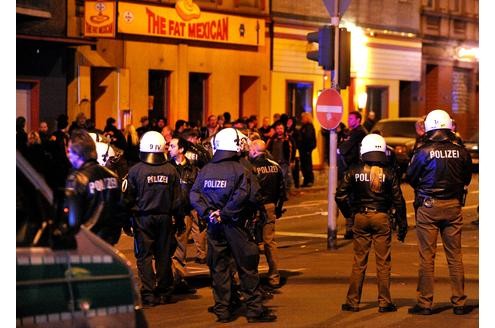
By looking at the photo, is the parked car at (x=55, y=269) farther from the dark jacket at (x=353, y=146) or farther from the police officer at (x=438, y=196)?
the dark jacket at (x=353, y=146)

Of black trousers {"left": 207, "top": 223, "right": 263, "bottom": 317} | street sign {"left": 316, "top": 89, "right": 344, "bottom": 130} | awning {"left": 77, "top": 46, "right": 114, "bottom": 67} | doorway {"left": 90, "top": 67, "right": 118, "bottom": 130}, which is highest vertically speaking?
awning {"left": 77, "top": 46, "right": 114, "bottom": 67}

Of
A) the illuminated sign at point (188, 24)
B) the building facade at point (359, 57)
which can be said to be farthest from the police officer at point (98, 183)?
the building facade at point (359, 57)

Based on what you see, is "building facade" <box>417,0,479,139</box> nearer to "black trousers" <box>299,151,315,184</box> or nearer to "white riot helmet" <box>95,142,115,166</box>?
"black trousers" <box>299,151,315,184</box>

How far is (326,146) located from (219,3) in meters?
6.71

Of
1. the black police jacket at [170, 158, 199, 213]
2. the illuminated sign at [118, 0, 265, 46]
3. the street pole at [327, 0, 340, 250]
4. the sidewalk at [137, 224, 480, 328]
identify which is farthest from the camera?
the illuminated sign at [118, 0, 265, 46]

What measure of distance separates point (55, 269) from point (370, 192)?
616 centimetres

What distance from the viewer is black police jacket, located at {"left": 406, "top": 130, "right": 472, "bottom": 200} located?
10.8 m

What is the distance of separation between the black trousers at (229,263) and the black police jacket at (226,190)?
0.16 m

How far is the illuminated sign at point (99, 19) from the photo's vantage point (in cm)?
2555

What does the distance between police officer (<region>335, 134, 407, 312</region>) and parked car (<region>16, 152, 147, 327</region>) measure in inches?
229

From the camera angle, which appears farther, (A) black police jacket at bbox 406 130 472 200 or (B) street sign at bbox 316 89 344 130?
(B) street sign at bbox 316 89 344 130

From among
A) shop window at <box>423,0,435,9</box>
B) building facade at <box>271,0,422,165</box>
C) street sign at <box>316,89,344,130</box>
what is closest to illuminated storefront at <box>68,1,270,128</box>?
building facade at <box>271,0,422,165</box>

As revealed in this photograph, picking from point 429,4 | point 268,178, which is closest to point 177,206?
point 268,178

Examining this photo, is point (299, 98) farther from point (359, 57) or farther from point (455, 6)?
point (455, 6)
